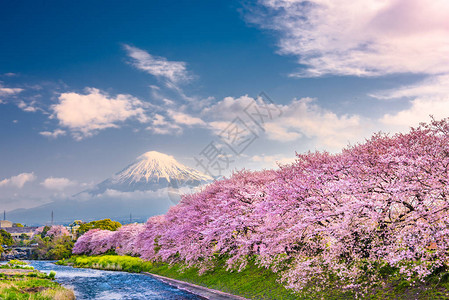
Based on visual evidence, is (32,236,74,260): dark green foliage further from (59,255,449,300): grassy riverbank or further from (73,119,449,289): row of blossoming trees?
(73,119,449,289): row of blossoming trees

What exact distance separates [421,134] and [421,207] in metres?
5.60

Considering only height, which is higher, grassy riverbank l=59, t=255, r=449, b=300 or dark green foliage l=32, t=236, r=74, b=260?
grassy riverbank l=59, t=255, r=449, b=300

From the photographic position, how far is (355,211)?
16.1 m

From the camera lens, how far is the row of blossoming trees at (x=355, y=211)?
1416 cm

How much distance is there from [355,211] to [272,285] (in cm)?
1127

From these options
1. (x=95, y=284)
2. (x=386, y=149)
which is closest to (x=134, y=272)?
(x=95, y=284)

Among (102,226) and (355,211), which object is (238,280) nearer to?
(355,211)

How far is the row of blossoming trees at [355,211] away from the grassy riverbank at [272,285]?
0.71 metres

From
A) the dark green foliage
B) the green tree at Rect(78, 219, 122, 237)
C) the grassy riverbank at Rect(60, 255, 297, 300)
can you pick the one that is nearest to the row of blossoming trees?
the grassy riverbank at Rect(60, 255, 297, 300)

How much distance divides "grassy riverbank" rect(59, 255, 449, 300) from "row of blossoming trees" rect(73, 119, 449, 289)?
708 millimetres

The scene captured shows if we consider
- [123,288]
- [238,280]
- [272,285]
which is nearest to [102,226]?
[123,288]

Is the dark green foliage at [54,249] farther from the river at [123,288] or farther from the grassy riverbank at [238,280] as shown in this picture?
the grassy riverbank at [238,280]

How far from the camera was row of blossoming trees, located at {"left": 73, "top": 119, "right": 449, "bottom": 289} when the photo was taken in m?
14.2

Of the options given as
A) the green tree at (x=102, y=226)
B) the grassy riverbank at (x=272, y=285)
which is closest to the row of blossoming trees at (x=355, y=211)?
the grassy riverbank at (x=272, y=285)
